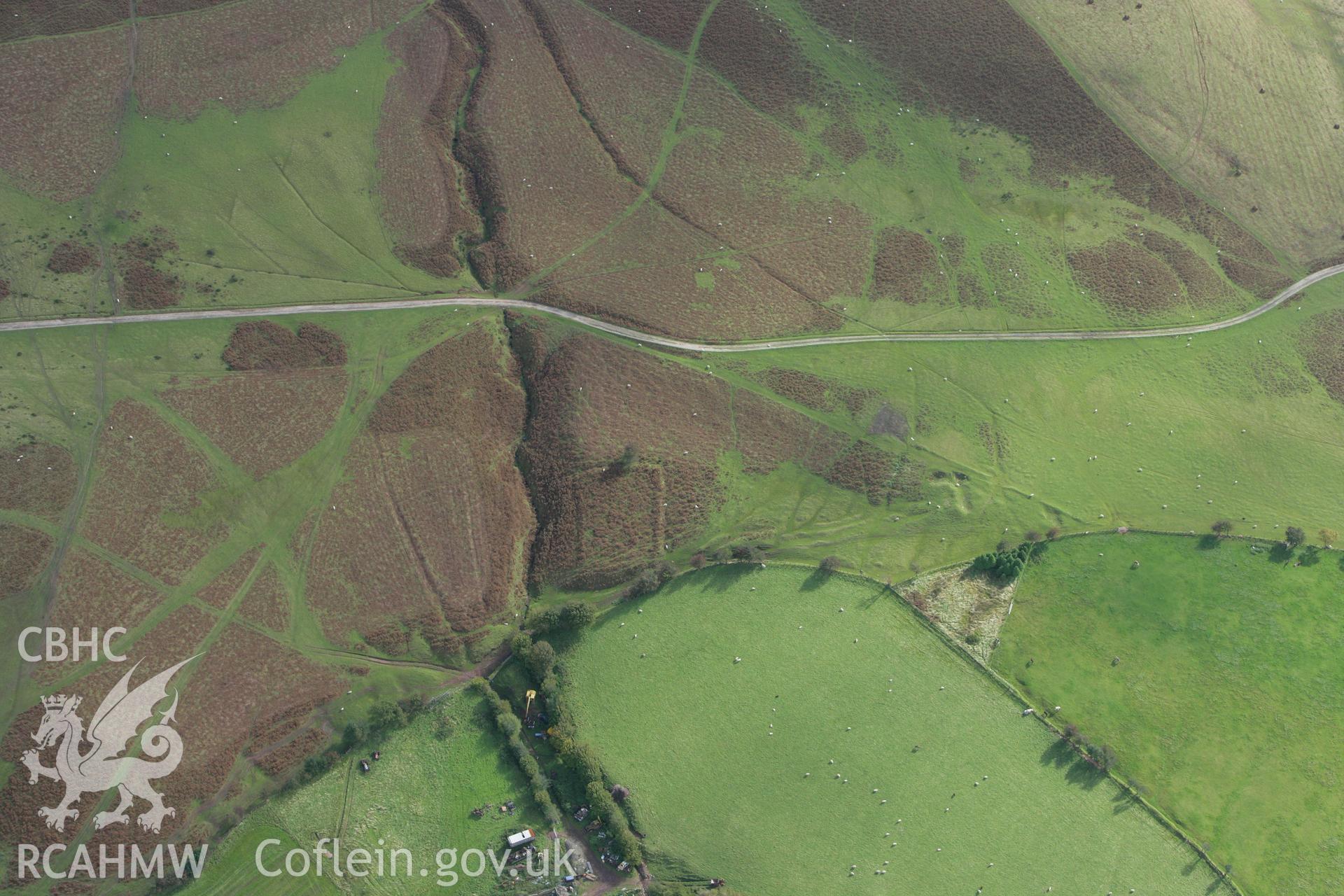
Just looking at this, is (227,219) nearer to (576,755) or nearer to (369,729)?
(369,729)

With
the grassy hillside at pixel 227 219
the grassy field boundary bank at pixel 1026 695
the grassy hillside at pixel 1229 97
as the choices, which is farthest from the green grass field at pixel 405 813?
the grassy hillside at pixel 1229 97

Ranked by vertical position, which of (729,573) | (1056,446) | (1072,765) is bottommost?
(1072,765)

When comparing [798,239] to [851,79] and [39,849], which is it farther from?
[39,849]

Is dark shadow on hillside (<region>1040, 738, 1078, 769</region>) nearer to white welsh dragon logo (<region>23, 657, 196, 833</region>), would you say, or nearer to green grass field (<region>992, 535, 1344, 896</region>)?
green grass field (<region>992, 535, 1344, 896</region>)

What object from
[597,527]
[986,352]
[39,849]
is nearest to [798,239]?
[986,352]

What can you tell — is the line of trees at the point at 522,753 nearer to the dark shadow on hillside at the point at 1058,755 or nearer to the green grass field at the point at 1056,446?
the green grass field at the point at 1056,446

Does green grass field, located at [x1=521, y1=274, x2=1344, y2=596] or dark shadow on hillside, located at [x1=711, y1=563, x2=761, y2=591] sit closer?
dark shadow on hillside, located at [x1=711, y1=563, x2=761, y2=591]

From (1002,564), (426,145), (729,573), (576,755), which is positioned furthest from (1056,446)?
(426,145)

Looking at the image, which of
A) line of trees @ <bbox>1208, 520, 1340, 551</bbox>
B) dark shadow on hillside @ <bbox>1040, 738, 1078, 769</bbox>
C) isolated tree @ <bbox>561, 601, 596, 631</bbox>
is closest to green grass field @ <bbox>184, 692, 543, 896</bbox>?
isolated tree @ <bbox>561, 601, 596, 631</bbox>
